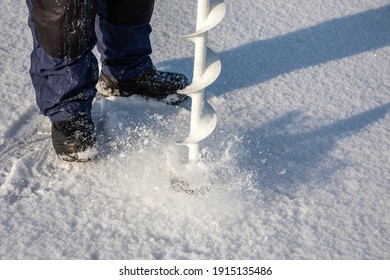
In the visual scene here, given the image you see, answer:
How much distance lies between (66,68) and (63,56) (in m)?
0.04

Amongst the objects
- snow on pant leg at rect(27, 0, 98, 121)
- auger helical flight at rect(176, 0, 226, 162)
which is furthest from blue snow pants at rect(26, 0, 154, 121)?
auger helical flight at rect(176, 0, 226, 162)

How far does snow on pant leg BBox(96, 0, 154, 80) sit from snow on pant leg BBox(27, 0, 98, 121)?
0.23 m

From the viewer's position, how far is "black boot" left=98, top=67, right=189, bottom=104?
2.29 meters

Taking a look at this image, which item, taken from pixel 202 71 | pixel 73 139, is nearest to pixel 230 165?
pixel 202 71

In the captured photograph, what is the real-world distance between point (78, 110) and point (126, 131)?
0.23 m

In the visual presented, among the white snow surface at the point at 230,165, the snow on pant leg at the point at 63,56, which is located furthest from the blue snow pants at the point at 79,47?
the white snow surface at the point at 230,165

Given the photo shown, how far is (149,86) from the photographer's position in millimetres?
2295

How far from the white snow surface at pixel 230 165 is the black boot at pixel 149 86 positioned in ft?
0.15

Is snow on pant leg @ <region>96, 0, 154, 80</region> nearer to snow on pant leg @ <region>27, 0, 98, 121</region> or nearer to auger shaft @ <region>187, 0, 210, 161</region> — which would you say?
snow on pant leg @ <region>27, 0, 98, 121</region>

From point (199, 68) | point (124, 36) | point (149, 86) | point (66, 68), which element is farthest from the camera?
point (149, 86)

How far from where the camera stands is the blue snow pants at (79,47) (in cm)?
179

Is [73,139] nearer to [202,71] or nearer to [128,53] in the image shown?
[128,53]
